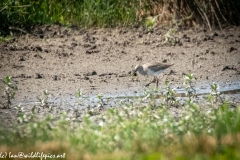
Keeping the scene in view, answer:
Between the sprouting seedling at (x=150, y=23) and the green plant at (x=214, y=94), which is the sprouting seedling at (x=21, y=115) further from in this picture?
the sprouting seedling at (x=150, y=23)

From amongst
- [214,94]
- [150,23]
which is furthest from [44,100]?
[150,23]

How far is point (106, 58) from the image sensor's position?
1211 cm

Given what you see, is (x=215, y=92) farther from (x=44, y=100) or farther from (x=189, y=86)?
(x=44, y=100)

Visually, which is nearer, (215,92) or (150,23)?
(215,92)

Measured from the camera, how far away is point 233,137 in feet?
18.9

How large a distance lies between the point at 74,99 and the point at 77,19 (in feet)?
19.7

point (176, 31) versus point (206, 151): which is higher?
point (206, 151)

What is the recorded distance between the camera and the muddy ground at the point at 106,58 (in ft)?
33.7

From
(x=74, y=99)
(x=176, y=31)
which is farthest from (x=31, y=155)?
(x=176, y=31)

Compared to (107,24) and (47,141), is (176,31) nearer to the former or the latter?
(107,24)

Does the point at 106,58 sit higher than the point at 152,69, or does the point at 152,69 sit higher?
the point at 152,69

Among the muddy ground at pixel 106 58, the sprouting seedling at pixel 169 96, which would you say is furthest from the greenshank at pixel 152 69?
the sprouting seedling at pixel 169 96

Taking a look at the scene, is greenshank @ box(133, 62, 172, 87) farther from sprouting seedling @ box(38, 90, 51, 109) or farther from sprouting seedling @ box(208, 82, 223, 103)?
sprouting seedling @ box(38, 90, 51, 109)

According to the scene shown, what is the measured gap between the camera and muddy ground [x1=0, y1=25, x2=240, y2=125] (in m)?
10.3
